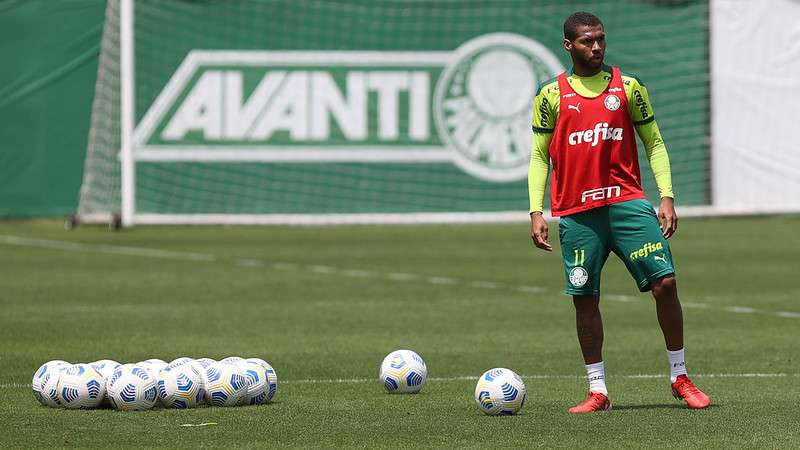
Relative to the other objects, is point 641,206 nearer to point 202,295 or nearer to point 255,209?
point 202,295

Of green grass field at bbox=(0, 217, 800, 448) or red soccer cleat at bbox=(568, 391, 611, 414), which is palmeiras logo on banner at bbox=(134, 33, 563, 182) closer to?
Answer: green grass field at bbox=(0, 217, 800, 448)

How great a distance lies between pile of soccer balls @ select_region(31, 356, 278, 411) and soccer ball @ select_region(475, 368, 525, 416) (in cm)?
128

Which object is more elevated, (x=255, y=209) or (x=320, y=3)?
(x=320, y=3)

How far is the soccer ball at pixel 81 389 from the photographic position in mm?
8750

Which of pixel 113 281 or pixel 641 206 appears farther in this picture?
pixel 113 281

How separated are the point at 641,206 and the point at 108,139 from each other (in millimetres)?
19347

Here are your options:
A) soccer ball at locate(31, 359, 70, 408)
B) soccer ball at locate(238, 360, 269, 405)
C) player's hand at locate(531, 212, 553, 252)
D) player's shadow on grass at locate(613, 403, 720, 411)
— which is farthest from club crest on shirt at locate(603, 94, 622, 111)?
soccer ball at locate(31, 359, 70, 408)

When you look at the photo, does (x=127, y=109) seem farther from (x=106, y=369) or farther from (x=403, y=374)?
(x=106, y=369)

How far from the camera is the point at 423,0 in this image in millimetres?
27297

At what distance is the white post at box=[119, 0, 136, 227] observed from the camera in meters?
25.8

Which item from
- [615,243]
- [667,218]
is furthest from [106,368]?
[667,218]

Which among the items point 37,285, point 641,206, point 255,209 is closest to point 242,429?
point 641,206

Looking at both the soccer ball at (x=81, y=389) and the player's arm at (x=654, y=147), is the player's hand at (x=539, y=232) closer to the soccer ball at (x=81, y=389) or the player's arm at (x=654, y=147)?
the player's arm at (x=654, y=147)

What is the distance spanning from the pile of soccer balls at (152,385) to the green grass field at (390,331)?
111 millimetres
